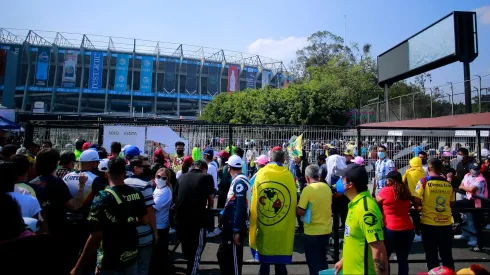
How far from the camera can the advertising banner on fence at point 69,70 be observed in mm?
52000

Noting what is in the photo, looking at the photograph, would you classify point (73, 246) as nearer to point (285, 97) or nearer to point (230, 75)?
point (285, 97)

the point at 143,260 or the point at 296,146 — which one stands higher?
the point at 296,146

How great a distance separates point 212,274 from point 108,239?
2.51 m

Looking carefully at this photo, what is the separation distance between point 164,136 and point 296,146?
3425mm

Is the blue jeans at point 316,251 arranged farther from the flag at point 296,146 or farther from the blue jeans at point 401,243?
the flag at point 296,146

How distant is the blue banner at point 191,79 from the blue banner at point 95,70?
48.4ft

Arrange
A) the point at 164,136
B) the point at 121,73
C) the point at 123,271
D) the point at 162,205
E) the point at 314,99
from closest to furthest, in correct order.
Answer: the point at 123,271, the point at 162,205, the point at 164,136, the point at 314,99, the point at 121,73

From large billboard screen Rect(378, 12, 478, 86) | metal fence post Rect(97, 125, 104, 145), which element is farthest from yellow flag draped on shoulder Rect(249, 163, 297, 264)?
large billboard screen Rect(378, 12, 478, 86)

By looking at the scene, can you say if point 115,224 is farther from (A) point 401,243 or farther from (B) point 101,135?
(B) point 101,135

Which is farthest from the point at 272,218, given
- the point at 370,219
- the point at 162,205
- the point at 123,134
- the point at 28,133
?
the point at 28,133

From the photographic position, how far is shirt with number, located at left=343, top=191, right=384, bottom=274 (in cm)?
274

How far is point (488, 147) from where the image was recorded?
394 inches

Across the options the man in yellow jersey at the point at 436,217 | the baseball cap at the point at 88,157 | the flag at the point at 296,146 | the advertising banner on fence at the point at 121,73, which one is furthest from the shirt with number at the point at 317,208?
the advertising banner on fence at the point at 121,73

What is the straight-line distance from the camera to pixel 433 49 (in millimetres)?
18297
